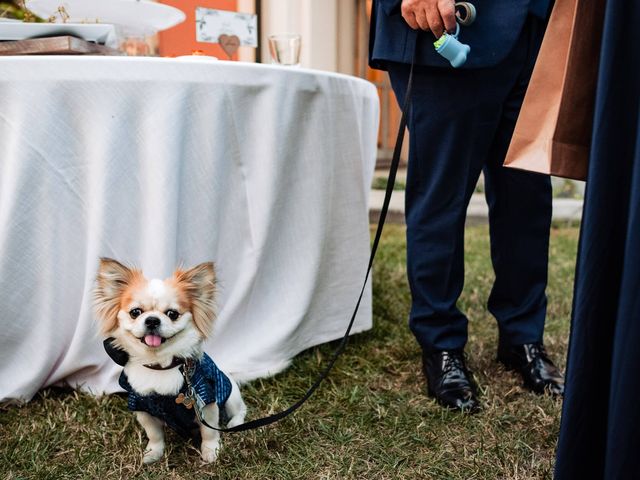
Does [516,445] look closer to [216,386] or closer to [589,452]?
[589,452]

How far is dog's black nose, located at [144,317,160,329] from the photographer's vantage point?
1.01m

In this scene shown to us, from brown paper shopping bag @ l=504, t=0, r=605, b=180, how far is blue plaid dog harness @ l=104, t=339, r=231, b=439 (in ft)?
2.16

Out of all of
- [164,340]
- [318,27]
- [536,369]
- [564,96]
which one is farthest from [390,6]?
[318,27]

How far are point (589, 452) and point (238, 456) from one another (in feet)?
2.09

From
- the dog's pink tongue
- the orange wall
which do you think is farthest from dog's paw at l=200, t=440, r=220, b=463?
the orange wall

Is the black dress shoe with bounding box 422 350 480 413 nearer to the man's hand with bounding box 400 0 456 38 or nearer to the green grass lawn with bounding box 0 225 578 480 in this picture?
the green grass lawn with bounding box 0 225 578 480

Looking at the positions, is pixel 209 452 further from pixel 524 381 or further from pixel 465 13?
pixel 465 13

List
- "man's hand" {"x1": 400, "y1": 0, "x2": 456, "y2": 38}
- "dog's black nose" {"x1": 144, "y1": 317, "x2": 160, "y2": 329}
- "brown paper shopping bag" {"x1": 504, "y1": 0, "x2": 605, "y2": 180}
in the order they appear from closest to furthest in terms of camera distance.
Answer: "brown paper shopping bag" {"x1": 504, "y1": 0, "x2": 605, "y2": 180} < "dog's black nose" {"x1": 144, "y1": 317, "x2": 160, "y2": 329} < "man's hand" {"x1": 400, "y1": 0, "x2": 456, "y2": 38}

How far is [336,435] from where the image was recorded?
126 cm

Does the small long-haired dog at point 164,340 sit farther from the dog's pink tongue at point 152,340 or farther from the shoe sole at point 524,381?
the shoe sole at point 524,381

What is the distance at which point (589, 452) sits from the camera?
822mm

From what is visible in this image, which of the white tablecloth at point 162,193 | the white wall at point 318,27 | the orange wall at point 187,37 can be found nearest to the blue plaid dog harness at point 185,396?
the white tablecloth at point 162,193

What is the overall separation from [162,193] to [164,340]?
385mm

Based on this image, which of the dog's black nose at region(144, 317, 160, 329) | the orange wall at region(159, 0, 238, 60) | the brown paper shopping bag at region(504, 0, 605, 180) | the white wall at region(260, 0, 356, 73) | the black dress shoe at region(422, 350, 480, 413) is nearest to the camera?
the brown paper shopping bag at region(504, 0, 605, 180)
